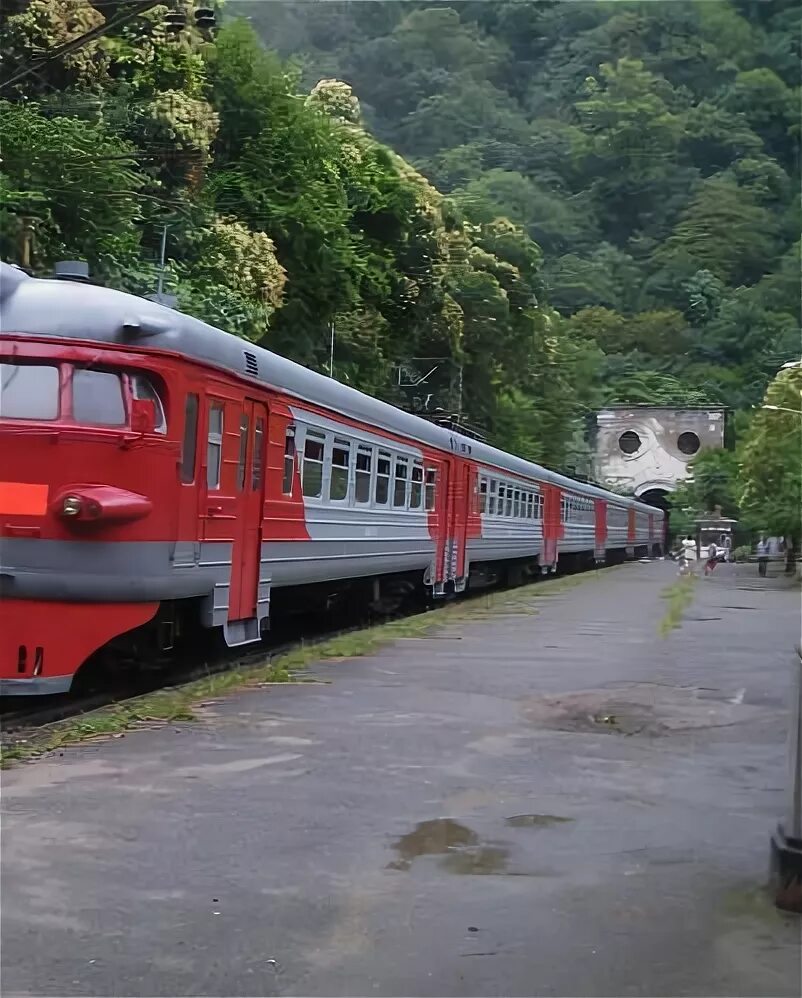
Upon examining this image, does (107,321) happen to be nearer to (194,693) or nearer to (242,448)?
(242,448)

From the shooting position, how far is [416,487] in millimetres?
16812

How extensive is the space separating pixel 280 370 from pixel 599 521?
2799 centimetres

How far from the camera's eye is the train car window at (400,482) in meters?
15.7

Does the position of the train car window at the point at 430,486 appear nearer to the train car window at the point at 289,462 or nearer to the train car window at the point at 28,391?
the train car window at the point at 289,462

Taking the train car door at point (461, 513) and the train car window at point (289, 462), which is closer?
the train car window at point (289, 462)

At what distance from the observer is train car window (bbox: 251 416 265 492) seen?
10531 mm

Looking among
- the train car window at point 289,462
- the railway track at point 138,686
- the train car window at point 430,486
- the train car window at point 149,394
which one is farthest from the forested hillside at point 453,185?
the train car window at point 149,394

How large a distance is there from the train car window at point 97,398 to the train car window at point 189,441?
603mm

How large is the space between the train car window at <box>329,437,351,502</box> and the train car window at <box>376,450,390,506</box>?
129 cm

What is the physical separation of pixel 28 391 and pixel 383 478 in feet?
22.6

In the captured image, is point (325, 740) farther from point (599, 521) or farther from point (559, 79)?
point (559, 79)

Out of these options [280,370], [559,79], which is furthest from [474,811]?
[559,79]

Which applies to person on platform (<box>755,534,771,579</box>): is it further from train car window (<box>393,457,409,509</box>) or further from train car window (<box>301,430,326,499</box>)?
train car window (<box>301,430,326,499</box>)

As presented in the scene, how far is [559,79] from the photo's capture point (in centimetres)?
4066
